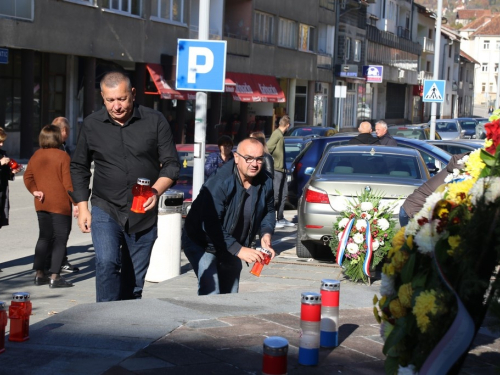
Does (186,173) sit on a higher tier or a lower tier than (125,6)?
lower

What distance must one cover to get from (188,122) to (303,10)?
13251 millimetres

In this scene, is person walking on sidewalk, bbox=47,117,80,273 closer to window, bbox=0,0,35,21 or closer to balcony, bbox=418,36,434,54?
window, bbox=0,0,35,21


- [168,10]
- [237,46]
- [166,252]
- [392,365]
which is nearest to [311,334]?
[392,365]

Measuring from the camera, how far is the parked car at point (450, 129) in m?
37.7

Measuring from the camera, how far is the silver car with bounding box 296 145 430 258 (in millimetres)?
11008

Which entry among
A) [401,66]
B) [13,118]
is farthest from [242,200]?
[401,66]

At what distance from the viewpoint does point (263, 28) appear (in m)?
45.0

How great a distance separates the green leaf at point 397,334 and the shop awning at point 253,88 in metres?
35.1

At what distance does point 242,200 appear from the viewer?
6867mm

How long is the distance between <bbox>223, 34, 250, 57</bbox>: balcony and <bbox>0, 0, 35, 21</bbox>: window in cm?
1452

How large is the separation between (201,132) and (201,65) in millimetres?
940

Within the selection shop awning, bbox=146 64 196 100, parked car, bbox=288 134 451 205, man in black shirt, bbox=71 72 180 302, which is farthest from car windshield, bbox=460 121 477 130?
man in black shirt, bbox=71 72 180 302

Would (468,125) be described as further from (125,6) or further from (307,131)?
(125,6)

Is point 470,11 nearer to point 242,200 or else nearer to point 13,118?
point 13,118
